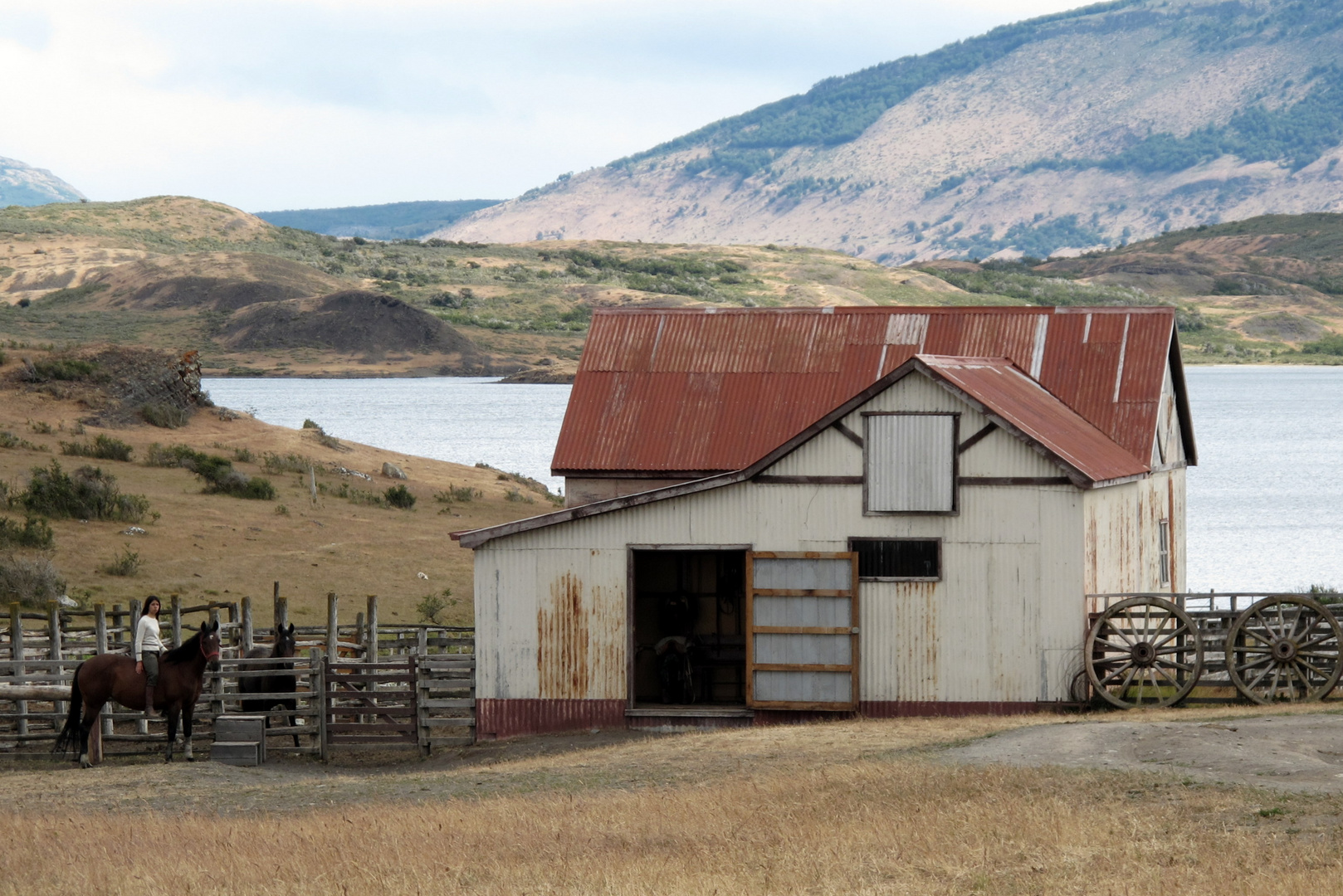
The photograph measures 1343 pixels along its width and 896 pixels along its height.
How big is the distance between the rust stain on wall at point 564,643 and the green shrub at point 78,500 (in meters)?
19.0

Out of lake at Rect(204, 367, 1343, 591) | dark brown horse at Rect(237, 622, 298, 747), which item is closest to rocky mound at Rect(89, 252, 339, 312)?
lake at Rect(204, 367, 1343, 591)

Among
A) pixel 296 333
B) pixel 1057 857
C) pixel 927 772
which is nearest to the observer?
pixel 1057 857

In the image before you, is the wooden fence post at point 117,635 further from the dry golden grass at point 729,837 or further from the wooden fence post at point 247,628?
the dry golden grass at point 729,837

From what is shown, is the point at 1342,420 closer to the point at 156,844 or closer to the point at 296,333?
the point at 296,333

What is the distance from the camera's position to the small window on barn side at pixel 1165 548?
2625cm

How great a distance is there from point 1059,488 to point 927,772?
6247mm

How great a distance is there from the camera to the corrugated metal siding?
21.0 metres

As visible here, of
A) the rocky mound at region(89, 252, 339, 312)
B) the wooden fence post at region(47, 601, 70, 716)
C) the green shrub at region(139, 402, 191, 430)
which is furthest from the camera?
the rocky mound at region(89, 252, 339, 312)

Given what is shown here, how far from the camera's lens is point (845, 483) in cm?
2147

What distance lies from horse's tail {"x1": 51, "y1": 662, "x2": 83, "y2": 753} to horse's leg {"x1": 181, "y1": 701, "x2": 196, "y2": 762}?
1.23 metres

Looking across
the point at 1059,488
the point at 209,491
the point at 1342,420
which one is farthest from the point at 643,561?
the point at 1342,420

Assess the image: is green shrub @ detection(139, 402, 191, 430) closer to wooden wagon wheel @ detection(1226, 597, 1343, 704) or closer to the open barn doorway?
the open barn doorway

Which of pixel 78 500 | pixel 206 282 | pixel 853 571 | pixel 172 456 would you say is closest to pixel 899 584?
pixel 853 571

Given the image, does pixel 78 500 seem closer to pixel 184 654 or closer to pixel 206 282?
pixel 184 654
